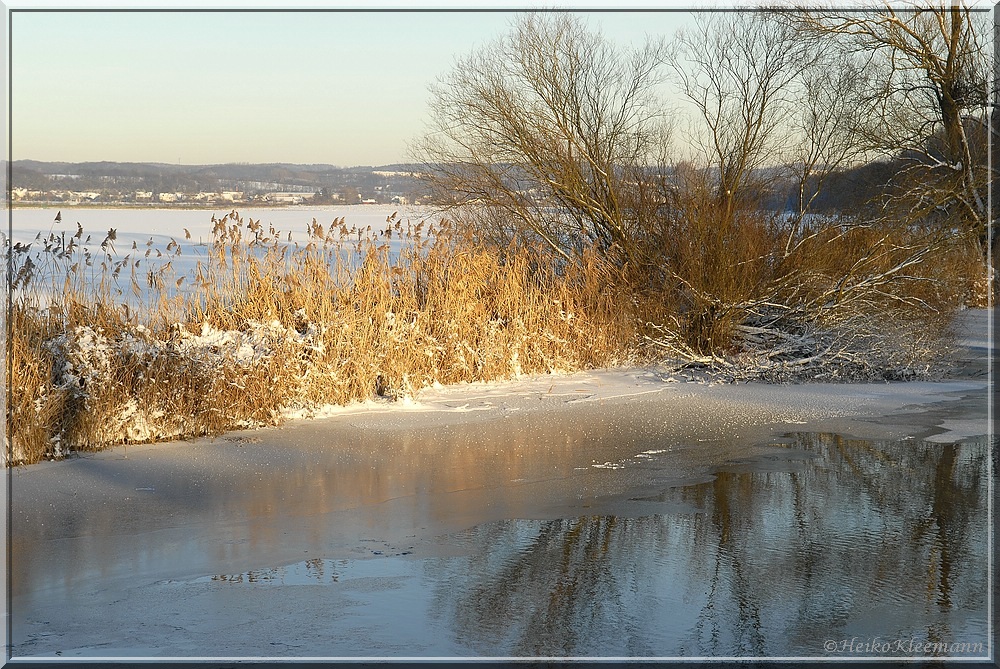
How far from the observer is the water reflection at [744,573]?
4.60 m

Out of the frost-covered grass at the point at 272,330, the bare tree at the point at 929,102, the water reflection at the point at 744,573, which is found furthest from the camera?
the bare tree at the point at 929,102

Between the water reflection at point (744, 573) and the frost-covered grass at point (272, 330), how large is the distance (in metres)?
3.69

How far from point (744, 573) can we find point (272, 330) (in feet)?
18.0

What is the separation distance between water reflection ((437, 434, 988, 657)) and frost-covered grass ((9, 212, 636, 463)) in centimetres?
369

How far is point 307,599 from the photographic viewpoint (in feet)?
16.5

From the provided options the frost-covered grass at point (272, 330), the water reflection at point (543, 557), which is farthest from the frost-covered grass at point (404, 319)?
the water reflection at point (543, 557)

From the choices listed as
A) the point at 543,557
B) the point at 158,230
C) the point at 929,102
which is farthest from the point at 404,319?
the point at 158,230

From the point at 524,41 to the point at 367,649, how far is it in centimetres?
1114

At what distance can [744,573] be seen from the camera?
17.8ft

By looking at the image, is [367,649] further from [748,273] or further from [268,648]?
[748,273]

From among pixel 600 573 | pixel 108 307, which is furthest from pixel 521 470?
pixel 108 307

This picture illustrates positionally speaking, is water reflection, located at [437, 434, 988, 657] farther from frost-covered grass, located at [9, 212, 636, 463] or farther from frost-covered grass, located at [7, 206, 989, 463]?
frost-covered grass, located at [7, 206, 989, 463]

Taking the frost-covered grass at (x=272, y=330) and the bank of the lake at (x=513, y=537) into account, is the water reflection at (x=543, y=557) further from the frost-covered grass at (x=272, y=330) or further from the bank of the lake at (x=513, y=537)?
the frost-covered grass at (x=272, y=330)

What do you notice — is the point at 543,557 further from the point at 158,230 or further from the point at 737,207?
the point at 158,230
